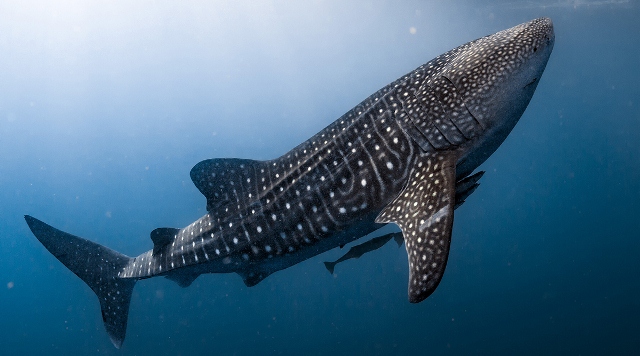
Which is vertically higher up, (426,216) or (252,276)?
(426,216)

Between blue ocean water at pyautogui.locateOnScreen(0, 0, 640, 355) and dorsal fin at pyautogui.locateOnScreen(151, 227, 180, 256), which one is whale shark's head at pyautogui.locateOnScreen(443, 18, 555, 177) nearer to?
dorsal fin at pyautogui.locateOnScreen(151, 227, 180, 256)

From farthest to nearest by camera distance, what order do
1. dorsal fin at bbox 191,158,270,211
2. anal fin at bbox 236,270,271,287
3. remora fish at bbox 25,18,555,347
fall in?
anal fin at bbox 236,270,271,287 < dorsal fin at bbox 191,158,270,211 < remora fish at bbox 25,18,555,347

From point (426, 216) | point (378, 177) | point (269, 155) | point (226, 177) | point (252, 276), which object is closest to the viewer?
point (426, 216)

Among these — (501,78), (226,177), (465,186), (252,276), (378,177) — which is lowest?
(252,276)

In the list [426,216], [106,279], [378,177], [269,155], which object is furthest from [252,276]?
[269,155]

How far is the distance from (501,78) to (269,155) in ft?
174

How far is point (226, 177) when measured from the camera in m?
5.29

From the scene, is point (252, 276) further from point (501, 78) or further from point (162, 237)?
point (501, 78)

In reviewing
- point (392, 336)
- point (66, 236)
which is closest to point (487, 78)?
point (66, 236)

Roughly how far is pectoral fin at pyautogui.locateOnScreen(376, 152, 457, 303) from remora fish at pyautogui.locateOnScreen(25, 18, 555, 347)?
1cm

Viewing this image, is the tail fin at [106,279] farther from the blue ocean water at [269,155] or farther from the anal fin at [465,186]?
the blue ocean water at [269,155]

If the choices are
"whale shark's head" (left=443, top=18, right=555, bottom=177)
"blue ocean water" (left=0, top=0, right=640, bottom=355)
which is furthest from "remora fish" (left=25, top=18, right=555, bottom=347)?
"blue ocean water" (left=0, top=0, right=640, bottom=355)

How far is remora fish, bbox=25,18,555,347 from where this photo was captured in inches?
154

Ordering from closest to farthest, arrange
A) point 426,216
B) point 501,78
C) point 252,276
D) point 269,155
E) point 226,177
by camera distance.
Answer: point 426,216 → point 501,78 → point 226,177 → point 252,276 → point 269,155
